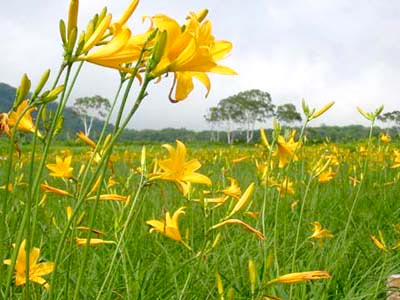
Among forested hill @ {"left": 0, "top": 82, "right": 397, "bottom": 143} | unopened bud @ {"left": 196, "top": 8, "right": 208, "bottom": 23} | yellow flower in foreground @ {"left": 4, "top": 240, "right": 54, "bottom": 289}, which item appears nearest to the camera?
unopened bud @ {"left": 196, "top": 8, "right": 208, "bottom": 23}

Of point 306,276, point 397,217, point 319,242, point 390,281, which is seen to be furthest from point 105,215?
point 306,276

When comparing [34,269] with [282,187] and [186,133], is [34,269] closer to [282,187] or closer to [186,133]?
[282,187]

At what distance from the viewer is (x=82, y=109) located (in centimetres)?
6184

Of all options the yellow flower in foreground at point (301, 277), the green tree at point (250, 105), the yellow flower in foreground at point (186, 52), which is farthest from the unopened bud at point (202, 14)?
the green tree at point (250, 105)

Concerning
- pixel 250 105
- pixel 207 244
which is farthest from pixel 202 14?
pixel 250 105

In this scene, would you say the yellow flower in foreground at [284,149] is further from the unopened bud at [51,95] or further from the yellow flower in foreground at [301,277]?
the unopened bud at [51,95]

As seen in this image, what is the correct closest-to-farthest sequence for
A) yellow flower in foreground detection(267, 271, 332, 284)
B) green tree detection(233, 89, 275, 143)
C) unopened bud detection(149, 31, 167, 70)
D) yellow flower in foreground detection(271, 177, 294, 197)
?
1. unopened bud detection(149, 31, 167, 70)
2. yellow flower in foreground detection(267, 271, 332, 284)
3. yellow flower in foreground detection(271, 177, 294, 197)
4. green tree detection(233, 89, 275, 143)

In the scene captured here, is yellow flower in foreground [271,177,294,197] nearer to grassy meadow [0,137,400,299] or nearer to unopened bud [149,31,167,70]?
grassy meadow [0,137,400,299]

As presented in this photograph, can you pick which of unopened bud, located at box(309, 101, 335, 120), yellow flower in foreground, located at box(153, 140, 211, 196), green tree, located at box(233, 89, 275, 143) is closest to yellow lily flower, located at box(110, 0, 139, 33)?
A: yellow flower in foreground, located at box(153, 140, 211, 196)

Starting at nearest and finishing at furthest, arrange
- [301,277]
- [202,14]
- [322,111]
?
[202,14], [301,277], [322,111]

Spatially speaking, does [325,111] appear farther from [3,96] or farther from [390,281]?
[3,96]

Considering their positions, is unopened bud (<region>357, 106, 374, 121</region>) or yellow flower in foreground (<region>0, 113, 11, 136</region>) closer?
yellow flower in foreground (<region>0, 113, 11, 136</region>)

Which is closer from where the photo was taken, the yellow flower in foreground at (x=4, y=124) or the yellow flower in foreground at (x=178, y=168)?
the yellow flower in foreground at (x=4, y=124)

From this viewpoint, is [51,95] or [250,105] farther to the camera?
[250,105]
